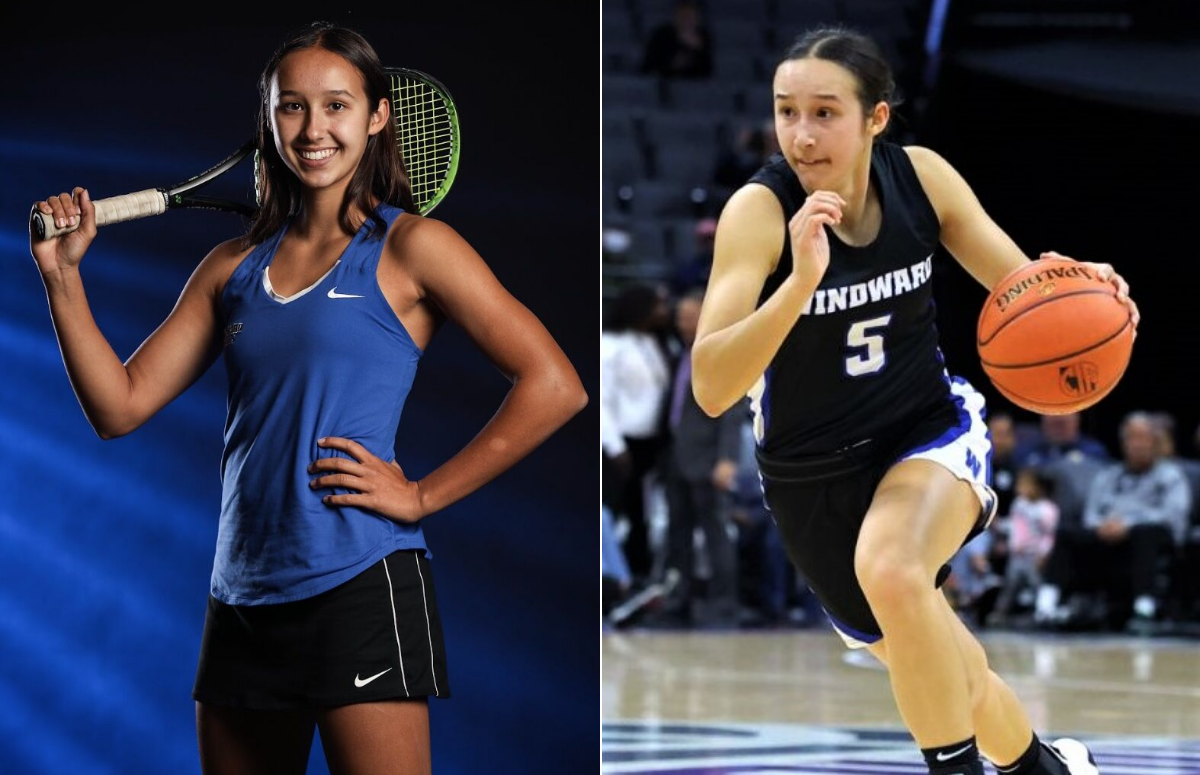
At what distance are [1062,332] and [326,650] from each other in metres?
1.87

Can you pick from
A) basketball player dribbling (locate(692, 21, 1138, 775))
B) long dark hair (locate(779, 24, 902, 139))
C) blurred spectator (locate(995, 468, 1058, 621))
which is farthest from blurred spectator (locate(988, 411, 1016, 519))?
long dark hair (locate(779, 24, 902, 139))

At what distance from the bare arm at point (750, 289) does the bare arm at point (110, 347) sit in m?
0.99

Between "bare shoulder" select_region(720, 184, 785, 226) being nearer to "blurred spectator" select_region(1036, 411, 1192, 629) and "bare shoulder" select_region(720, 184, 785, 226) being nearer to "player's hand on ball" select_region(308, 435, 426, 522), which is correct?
"player's hand on ball" select_region(308, 435, 426, 522)

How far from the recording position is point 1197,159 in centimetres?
1388

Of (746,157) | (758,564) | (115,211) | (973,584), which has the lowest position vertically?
(973,584)

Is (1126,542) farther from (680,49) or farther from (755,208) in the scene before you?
(755,208)

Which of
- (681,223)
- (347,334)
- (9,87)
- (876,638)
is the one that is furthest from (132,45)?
(681,223)

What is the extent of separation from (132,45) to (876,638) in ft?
6.37

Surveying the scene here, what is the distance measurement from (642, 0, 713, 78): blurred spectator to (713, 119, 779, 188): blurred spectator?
1.18 m

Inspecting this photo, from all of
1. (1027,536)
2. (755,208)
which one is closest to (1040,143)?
(1027,536)

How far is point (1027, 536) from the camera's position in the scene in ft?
34.9

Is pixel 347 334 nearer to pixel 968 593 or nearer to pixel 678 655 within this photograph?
pixel 678 655

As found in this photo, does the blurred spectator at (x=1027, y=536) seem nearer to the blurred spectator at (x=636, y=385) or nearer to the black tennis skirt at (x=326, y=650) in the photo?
the blurred spectator at (x=636, y=385)

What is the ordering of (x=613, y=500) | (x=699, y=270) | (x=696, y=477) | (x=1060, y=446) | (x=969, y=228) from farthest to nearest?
(x=1060, y=446) < (x=699, y=270) < (x=613, y=500) < (x=696, y=477) < (x=969, y=228)
